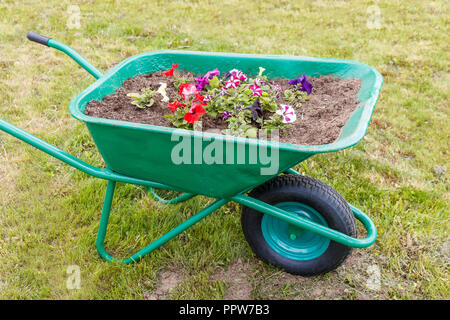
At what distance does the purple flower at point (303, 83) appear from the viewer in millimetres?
1999

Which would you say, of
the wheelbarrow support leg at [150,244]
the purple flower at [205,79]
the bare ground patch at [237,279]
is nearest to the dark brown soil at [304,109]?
the purple flower at [205,79]

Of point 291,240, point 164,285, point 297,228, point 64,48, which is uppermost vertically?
point 64,48

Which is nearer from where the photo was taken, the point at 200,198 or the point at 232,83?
the point at 232,83

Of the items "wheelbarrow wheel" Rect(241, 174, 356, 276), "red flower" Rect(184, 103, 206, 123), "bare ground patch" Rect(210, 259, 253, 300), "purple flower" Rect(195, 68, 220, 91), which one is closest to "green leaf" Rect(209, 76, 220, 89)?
"purple flower" Rect(195, 68, 220, 91)

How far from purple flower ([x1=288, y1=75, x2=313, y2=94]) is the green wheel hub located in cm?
64

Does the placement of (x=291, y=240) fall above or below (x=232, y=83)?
below

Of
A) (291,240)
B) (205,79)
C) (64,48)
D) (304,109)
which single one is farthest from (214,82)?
(291,240)

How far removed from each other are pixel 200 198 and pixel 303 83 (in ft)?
3.02

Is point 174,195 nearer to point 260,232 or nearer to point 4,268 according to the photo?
point 260,232

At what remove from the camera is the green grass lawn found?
1.89 meters

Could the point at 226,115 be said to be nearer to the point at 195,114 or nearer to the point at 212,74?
the point at 195,114

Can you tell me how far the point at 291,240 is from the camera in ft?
6.36

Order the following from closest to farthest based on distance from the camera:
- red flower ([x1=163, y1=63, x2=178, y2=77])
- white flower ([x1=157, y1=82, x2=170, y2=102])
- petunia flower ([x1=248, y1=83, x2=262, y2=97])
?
petunia flower ([x1=248, y1=83, x2=262, y2=97]) → white flower ([x1=157, y1=82, x2=170, y2=102]) → red flower ([x1=163, y1=63, x2=178, y2=77])

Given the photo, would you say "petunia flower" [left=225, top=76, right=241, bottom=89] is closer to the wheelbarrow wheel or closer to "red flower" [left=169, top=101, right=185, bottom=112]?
"red flower" [left=169, top=101, right=185, bottom=112]
